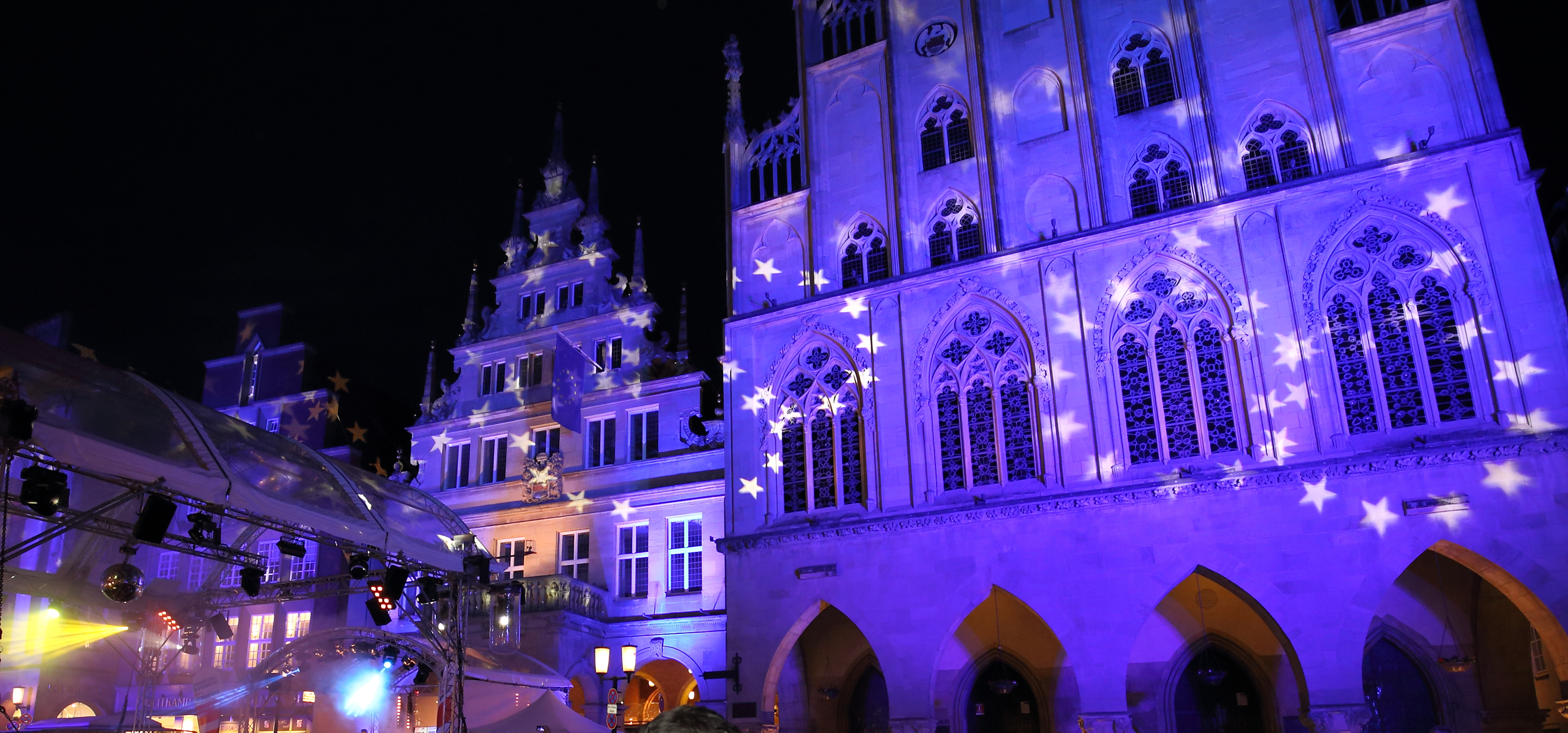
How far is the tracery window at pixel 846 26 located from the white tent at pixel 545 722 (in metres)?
15.8

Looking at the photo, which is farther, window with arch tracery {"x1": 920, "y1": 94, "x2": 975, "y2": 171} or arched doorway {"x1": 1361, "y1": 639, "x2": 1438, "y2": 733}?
window with arch tracery {"x1": 920, "y1": 94, "x2": 975, "y2": 171}

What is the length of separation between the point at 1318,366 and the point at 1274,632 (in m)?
4.66

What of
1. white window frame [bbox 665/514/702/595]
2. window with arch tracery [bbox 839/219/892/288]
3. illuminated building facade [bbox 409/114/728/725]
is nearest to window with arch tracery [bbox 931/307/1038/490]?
window with arch tracery [bbox 839/219/892/288]

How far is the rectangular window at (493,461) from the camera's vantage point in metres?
28.5

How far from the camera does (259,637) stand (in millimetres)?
31141

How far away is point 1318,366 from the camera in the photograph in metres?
18.0

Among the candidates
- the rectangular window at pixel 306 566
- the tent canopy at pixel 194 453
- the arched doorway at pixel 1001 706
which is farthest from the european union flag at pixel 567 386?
the arched doorway at pixel 1001 706

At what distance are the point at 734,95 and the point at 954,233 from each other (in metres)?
7.32

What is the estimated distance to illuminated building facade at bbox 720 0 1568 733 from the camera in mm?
17000

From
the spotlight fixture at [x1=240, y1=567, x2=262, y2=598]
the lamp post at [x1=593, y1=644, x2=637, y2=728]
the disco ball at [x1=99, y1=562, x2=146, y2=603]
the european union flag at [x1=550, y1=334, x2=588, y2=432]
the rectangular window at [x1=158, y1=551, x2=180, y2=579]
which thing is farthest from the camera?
the rectangular window at [x1=158, y1=551, x2=180, y2=579]

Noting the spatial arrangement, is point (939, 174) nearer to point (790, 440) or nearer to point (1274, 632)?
point (790, 440)

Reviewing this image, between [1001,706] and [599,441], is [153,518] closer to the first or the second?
[599,441]

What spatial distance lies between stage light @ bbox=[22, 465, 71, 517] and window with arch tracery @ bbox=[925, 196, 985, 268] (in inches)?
614

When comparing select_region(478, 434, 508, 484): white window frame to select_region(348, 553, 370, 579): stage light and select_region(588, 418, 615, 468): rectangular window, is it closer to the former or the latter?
select_region(588, 418, 615, 468): rectangular window
